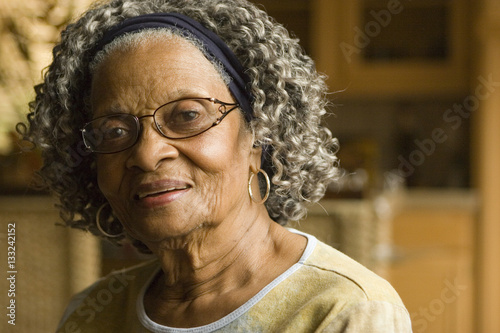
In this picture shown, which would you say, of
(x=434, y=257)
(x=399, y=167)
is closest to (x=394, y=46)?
(x=399, y=167)

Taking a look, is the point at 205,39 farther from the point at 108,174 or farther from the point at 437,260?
the point at 437,260

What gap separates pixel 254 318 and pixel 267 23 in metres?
0.45

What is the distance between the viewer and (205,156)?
2.77 feet

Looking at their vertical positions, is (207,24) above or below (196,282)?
above

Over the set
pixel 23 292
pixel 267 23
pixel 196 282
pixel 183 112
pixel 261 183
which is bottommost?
pixel 23 292

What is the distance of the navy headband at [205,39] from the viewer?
872 mm

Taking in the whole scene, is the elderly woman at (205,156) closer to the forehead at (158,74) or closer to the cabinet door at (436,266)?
the forehead at (158,74)

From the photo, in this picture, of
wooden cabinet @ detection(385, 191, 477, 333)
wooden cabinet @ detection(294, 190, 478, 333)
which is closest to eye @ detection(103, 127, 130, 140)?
wooden cabinet @ detection(294, 190, 478, 333)

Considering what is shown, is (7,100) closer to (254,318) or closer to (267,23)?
(267,23)

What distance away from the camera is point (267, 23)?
94cm

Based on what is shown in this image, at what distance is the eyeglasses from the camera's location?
85 centimetres

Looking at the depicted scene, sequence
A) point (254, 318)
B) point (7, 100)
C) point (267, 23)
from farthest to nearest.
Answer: point (7, 100)
point (267, 23)
point (254, 318)

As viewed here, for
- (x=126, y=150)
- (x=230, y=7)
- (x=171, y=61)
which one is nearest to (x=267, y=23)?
(x=230, y=7)

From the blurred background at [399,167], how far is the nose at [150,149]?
0.74m
